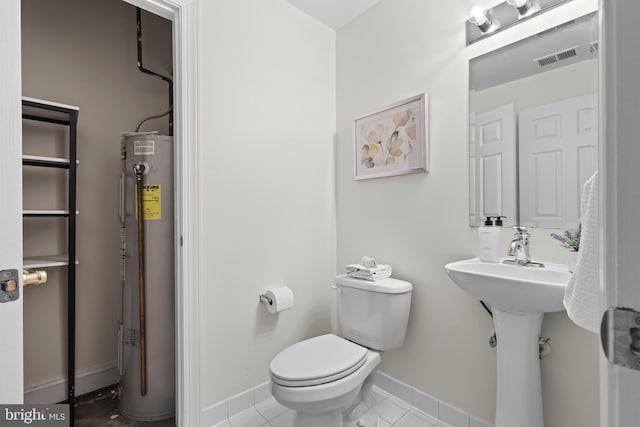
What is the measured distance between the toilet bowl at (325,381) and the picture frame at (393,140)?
99 centimetres

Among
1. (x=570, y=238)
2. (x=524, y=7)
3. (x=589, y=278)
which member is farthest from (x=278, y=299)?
(x=524, y=7)

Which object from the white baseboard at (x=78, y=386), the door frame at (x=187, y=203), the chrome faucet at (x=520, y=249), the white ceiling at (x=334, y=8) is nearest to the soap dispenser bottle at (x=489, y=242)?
the chrome faucet at (x=520, y=249)

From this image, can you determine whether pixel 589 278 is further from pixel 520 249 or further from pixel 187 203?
pixel 187 203

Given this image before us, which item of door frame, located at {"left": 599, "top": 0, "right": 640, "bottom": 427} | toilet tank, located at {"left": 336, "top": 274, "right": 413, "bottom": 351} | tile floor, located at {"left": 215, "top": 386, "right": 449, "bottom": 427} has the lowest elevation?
tile floor, located at {"left": 215, "top": 386, "right": 449, "bottom": 427}

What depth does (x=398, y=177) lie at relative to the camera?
1846 mm

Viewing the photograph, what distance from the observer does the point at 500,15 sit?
1.43 metres

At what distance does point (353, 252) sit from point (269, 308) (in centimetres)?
66

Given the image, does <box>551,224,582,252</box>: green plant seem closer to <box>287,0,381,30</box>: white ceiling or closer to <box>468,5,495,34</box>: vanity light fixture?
<box>468,5,495,34</box>: vanity light fixture

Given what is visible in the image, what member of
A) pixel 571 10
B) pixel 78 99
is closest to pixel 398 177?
pixel 571 10

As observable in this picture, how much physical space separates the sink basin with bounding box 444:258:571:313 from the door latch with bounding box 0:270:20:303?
1.31 metres

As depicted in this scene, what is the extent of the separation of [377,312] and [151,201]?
1344 mm

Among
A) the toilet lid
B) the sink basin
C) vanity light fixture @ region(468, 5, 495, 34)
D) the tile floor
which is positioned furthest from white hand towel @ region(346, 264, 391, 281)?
vanity light fixture @ region(468, 5, 495, 34)

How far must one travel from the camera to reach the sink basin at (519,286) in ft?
3.37

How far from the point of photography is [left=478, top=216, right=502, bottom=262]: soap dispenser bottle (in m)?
1.38
